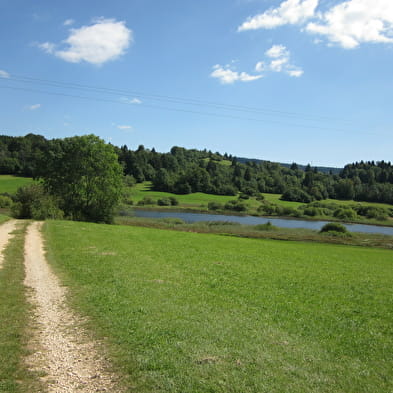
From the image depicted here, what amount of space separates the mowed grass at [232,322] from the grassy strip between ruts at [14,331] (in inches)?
69.0

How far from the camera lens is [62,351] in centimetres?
785

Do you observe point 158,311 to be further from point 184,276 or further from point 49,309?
point 184,276

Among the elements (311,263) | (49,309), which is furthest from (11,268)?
(311,263)

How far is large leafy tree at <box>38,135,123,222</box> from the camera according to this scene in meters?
50.3

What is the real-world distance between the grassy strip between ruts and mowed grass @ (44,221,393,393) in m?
1.75

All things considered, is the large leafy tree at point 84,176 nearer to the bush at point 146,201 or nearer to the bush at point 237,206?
the bush at point 146,201

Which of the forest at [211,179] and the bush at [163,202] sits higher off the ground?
the forest at [211,179]

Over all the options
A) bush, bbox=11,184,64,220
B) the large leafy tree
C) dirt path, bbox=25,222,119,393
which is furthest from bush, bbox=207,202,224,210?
dirt path, bbox=25,222,119,393

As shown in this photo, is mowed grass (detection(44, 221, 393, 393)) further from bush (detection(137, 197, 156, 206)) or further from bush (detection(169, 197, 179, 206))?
bush (detection(169, 197, 179, 206))

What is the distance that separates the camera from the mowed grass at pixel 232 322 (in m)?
7.13

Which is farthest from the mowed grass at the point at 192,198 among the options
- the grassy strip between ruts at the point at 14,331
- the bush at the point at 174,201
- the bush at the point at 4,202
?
the grassy strip between ruts at the point at 14,331

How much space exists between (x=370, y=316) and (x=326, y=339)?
4004mm

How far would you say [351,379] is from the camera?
739 centimetres

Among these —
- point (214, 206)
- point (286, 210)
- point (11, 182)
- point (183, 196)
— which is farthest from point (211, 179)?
point (11, 182)
